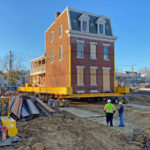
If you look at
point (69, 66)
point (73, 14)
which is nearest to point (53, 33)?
point (73, 14)

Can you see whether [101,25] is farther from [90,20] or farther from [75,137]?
[75,137]

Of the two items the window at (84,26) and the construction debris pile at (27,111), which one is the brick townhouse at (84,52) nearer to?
the window at (84,26)

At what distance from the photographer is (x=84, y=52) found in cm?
2278

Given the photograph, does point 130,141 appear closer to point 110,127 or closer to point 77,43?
point 110,127

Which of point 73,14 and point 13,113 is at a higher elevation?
point 73,14

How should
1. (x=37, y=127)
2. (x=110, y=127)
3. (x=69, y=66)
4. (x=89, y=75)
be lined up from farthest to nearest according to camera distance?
(x=89, y=75)
(x=69, y=66)
(x=110, y=127)
(x=37, y=127)

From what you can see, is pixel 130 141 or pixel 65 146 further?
pixel 130 141

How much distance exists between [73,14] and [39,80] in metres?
16.9

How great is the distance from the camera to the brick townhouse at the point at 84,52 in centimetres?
2192

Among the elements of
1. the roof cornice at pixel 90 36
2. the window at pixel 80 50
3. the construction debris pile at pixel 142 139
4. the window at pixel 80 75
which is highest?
the roof cornice at pixel 90 36

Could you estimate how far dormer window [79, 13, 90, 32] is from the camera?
74.5ft

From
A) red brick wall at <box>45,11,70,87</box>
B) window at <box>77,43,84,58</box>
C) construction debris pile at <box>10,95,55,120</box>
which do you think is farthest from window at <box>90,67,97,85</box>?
construction debris pile at <box>10,95,55,120</box>

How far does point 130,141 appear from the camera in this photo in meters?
7.64

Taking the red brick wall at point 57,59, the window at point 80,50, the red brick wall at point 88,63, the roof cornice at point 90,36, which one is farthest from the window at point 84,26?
the red brick wall at point 57,59
